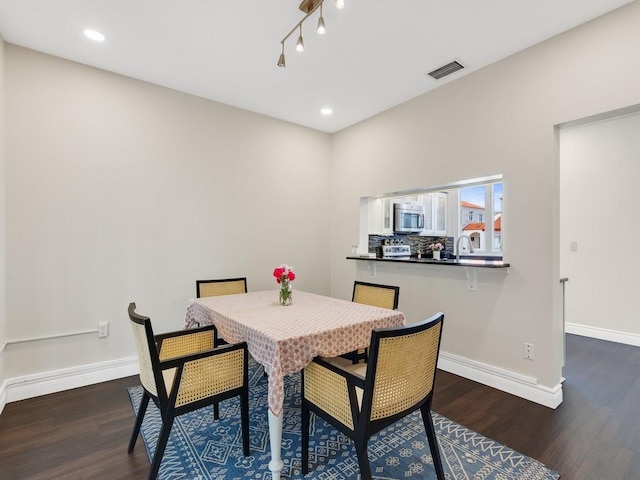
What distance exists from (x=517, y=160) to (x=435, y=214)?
7.38 ft

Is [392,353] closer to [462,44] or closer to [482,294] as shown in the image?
[482,294]

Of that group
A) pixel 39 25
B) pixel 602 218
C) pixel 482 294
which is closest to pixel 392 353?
pixel 482 294

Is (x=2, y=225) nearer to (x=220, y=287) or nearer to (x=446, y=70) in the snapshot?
(x=220, y=287)

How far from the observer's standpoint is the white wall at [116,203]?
8.50 ft

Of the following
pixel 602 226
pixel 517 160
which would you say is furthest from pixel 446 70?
pixel 602 226

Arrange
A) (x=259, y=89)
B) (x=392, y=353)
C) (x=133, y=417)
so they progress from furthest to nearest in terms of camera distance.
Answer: (x=259, y=89) → (x=133, y=417) → (x=392, y=353)

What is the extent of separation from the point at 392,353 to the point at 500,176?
213 centimetres

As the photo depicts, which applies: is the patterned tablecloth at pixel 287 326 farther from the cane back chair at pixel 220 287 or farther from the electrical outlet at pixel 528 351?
the electrical outlet at pixel 528 351

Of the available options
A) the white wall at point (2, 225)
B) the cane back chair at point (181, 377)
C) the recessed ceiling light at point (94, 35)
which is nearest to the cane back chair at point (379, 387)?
the cane back chair at point (181, 377)

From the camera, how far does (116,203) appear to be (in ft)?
9.70

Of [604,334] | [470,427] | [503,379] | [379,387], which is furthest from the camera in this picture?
[604,334]

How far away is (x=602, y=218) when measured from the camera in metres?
4.07

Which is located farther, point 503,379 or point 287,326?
point 503,379

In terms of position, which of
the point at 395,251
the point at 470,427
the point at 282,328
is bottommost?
the point at 470,427
